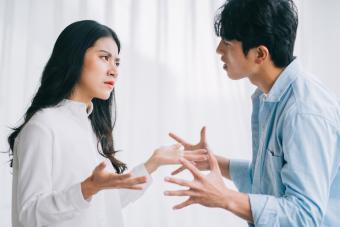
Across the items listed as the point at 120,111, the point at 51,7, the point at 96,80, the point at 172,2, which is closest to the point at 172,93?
the point at 120,111

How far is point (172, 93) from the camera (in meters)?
2.58

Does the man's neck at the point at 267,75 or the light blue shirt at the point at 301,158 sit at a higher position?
the man's neck at the point at 267,75

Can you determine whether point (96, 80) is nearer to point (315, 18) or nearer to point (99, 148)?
point (99, 148)

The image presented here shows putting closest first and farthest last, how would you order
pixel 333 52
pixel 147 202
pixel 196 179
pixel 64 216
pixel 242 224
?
pixel 196 179
pixel 64 216
pixel 147 202
pixel 242 224
pixel 333 52

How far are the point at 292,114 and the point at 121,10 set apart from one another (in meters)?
1.79

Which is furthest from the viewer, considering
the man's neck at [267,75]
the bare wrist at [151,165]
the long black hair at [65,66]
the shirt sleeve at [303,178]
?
the bare wrist at [151,165]

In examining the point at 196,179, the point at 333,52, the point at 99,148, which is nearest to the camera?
the point at 196,179

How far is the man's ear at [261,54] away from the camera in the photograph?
1216mm

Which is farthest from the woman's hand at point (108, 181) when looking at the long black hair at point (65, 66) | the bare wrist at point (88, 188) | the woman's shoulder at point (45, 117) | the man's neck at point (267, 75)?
the man's neck at point (267, 75)

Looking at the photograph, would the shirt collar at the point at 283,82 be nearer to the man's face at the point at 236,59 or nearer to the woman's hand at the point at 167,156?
the man's face at the point at 236,59

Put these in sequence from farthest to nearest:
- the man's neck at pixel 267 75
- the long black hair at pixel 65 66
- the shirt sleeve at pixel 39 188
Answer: the long black hair at pixel 65 66, the man's neck at pixel 267 75, the shirt sleeve at pixel 39 188

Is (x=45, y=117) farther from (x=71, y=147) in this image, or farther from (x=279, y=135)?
(x=279, y=135)

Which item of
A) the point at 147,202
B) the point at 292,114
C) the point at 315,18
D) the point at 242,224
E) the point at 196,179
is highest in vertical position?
the point at 315,18

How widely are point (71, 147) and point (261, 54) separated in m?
0.68
